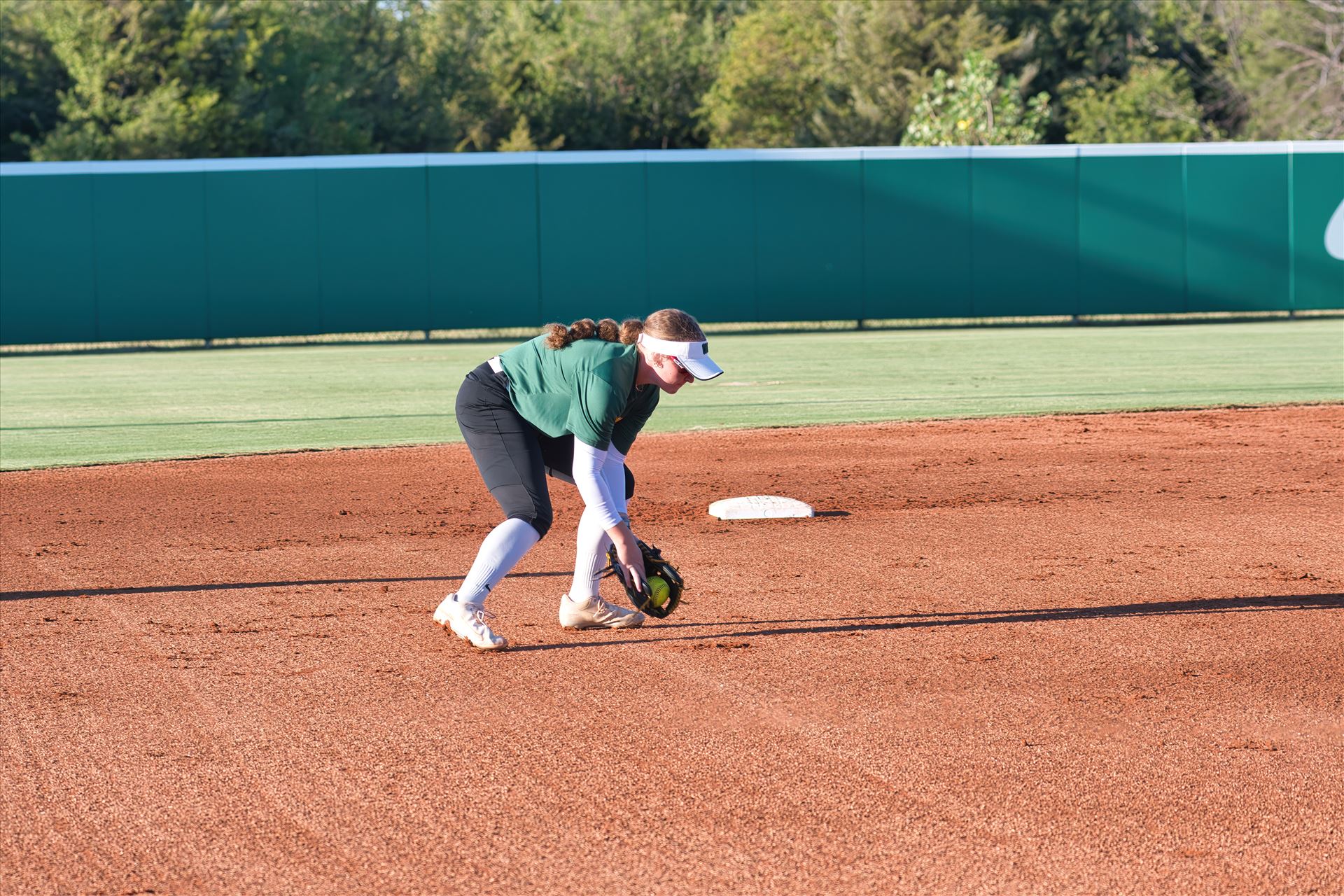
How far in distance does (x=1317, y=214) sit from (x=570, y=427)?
77.4 ft

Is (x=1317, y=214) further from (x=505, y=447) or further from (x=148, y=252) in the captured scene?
(x=505, y=447)

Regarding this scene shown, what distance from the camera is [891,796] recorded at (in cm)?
383

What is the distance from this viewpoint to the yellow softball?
5.32 metres

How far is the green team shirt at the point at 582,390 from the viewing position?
492cm

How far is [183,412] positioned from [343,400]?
1659 mm

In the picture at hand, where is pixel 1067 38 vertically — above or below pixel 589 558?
above

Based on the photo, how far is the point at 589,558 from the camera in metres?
5.59

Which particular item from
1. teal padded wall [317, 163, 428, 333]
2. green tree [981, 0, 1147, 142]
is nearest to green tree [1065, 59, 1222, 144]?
green tree [981, 0, 1147, 142]

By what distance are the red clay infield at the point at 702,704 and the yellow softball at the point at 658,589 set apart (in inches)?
8.5

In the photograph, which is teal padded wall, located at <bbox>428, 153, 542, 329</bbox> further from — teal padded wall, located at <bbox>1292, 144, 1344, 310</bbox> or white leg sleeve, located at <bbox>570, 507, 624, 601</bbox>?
white leg sleeve, located at <bbox>570, 507, 624, 601</bbox>

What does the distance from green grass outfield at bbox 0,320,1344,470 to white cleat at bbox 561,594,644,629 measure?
6079mm

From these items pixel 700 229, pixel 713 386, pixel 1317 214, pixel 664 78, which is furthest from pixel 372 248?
pixel 664 78

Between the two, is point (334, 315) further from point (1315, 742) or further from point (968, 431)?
point (1315, 742)

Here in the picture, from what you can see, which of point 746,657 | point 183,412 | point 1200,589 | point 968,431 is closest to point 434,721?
point 746,657
